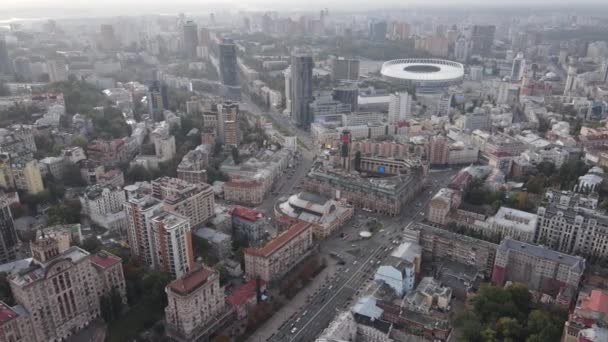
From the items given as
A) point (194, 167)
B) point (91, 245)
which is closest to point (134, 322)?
point (91, 245)

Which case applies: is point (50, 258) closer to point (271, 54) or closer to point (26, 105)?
point (26, 105)

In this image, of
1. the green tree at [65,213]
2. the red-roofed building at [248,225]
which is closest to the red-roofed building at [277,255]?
the red-roofed building at [248,225]

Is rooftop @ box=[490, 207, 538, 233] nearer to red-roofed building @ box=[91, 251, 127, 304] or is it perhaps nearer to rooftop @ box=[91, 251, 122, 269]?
red-roofed building @ box=[91, 251, 127, 304]

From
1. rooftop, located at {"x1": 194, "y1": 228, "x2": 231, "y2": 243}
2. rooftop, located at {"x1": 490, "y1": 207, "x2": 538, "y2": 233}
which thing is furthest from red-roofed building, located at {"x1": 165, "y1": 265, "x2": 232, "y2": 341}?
rooftop, located at {"x1": 490, "y1": 207, "x2": 538, "y2": 233}

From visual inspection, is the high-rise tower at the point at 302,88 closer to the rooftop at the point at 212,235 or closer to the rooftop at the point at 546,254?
the rooftop at the point at 212,235

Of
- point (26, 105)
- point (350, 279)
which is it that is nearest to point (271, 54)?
point (26, 105)
